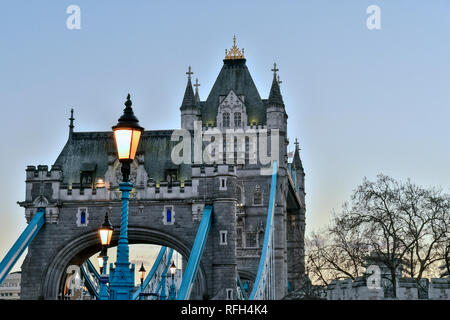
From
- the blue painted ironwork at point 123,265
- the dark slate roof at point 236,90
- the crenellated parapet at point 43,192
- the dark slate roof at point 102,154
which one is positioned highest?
the dark slate roof at point 236,90

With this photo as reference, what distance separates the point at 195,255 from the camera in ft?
111

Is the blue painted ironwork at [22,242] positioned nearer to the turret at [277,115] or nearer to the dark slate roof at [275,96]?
the turret at [277,115]

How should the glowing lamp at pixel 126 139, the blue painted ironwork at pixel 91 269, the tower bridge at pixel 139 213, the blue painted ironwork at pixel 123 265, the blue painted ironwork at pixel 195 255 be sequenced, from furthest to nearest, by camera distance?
the blue painted ironwork at pixel 91 269 < the tower bridge at pixel 139 213 < the blue painted ironwork at pixel 195 255 < the blue painted ironwork at pixel 123 265 < the glowing lamp at pixel 126 139

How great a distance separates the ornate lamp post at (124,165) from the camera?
10633 millimetres

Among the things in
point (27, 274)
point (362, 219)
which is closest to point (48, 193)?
point (27, 274)

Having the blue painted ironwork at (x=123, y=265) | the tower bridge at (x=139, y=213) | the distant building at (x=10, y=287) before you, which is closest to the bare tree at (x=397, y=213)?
the tower bridge at (x=139, y=213)

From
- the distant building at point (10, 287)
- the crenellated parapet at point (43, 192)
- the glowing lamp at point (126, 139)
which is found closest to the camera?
the glowing lamp at point (126, 139)

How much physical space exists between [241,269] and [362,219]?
17.1m

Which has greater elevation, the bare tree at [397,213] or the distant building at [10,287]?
the distant building at [10,287]

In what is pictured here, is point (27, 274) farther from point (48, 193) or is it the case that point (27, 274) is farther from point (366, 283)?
point (366, 283)

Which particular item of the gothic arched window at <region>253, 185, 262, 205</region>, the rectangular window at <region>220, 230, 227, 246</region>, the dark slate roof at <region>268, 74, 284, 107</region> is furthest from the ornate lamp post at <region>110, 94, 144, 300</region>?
the dark slate roof at <region>268, 74, 284, 107</region>

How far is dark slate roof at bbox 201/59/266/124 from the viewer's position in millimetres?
56375

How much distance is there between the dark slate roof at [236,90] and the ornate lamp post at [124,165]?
4454cm

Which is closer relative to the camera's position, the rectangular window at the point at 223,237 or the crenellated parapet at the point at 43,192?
the rectangular window at the point at 223,237
